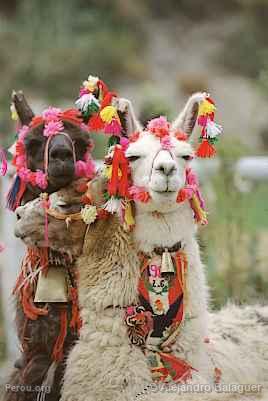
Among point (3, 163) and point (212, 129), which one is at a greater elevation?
point (212, 129)

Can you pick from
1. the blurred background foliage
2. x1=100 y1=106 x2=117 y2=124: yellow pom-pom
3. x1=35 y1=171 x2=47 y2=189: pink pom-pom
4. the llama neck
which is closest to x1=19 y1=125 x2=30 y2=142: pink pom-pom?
x1=35 y1=171 x2=47 y2=189: pink pom-pom

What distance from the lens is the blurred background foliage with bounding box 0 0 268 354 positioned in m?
21.2

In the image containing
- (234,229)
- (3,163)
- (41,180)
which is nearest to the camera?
(41,180)

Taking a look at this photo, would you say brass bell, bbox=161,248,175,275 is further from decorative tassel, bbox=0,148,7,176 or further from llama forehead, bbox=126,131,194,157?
decorative tassel, bbox=0,148,7,176

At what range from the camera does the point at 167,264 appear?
11.9 ft

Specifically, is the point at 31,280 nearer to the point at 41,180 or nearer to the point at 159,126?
the point at 41,180

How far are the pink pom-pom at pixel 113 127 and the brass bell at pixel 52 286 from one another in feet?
2.10

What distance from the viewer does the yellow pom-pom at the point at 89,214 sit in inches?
142

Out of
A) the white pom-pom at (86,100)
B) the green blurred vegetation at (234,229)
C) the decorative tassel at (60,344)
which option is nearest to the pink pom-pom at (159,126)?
the white pom-pom at (86,100)

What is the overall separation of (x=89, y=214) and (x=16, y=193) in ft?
1.73

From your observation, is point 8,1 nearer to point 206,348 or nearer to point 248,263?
point 248,263

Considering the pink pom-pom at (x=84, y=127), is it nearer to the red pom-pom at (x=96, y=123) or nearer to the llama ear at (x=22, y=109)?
the red pom-pom at (x=96, y=123)

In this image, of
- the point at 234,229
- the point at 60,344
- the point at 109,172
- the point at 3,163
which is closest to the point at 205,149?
the point at 109,172

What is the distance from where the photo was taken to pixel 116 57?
23.5 m
